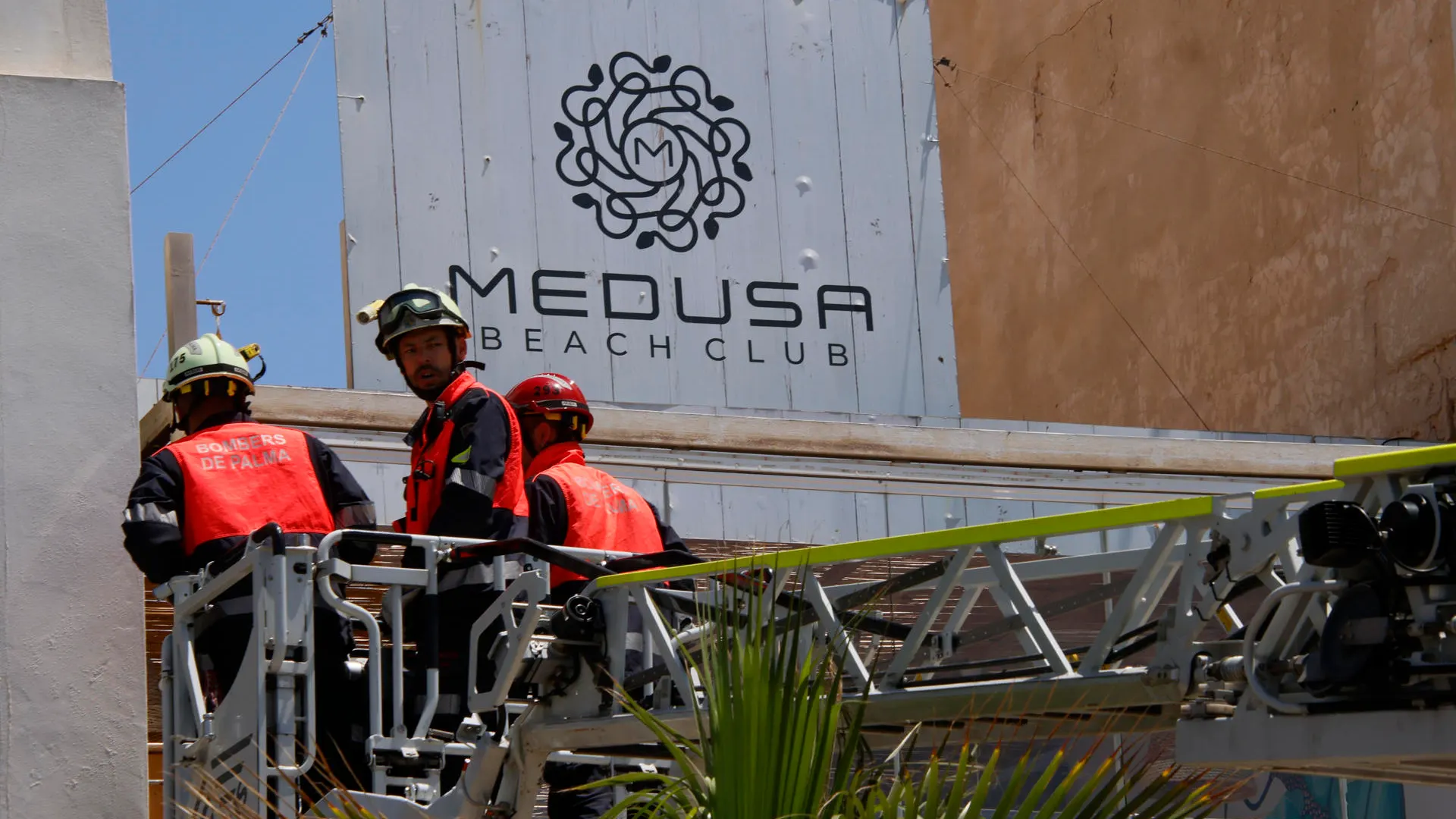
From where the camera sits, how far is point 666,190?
581 inches

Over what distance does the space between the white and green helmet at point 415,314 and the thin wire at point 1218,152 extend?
438 inches

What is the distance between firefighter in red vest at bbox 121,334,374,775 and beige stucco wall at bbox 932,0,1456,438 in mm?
11328

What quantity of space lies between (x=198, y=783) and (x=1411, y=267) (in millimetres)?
12599

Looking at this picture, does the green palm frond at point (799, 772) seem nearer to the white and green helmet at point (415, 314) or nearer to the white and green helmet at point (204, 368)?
the white and green helmet at point (415, 314)

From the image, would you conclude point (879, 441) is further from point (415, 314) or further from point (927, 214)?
point (415, 314)

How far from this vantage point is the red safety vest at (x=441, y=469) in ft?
24.9

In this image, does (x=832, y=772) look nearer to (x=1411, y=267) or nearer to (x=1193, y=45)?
(x=1411, y=267)

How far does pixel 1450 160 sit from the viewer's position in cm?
1677

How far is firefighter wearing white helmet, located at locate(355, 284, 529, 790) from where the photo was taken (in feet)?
24.3

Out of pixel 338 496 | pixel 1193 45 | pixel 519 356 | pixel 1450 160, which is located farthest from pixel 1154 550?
pixel 1193 45

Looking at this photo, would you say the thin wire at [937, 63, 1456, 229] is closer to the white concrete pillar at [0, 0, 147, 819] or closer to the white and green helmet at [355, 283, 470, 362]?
the white and green helmet at [355, 283, 470, 362]

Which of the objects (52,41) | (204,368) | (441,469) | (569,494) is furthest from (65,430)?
(569,494)

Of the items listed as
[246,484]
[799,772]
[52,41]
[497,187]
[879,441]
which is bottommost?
[799,772]

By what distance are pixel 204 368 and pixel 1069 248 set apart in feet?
48.3
